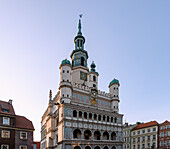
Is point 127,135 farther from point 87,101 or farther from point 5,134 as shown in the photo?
point 5,134

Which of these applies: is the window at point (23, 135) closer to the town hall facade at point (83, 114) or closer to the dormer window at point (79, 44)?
the town hall facade at point (83, 114)

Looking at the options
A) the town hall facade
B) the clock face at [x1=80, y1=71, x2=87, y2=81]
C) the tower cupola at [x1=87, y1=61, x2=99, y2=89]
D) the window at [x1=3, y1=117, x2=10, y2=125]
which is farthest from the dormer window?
the window at [x1=3, y1=117, x2=10, y2=125]

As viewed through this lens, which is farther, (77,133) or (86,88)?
(86,88)

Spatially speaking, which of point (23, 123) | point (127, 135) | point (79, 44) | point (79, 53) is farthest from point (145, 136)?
point (23, 123)

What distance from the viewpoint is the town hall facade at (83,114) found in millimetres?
42938

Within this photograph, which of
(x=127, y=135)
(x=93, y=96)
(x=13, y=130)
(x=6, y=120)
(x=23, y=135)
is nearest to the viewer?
(x=6, y=120)

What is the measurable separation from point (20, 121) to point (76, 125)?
1350 centimetres

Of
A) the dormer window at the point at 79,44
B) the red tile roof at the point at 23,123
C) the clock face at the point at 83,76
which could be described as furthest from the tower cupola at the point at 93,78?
the red tile roof at the point at 23,123

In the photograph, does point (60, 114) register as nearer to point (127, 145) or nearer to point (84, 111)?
point (84, 111)

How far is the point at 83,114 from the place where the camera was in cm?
4609

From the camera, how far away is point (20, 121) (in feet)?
134

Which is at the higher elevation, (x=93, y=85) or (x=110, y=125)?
(x=93, y=85)

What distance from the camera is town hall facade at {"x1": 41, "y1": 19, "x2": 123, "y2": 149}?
42938 millimetres

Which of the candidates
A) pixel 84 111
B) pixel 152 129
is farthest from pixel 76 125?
pixel 152 129
